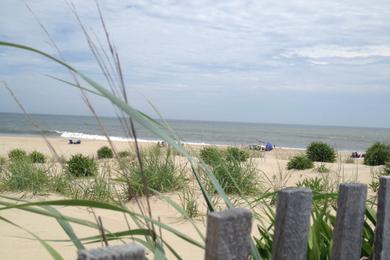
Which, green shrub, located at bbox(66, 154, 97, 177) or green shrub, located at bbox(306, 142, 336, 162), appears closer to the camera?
green shrub, located at bbox(66, 154, 97, 177)

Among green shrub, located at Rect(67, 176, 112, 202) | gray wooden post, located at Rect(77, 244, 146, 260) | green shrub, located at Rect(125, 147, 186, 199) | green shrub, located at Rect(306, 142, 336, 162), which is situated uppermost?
gray wooden post, located at Rect(77, 244, 146, 260)

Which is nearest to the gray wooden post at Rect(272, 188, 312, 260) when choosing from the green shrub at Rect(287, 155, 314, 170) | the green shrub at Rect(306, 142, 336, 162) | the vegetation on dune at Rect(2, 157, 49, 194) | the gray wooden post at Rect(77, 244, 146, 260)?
the gray wooden post at Rect(77, 244, 146, 260)

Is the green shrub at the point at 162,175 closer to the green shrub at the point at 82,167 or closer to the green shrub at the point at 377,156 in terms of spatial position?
the green shrub at the point at 82,167

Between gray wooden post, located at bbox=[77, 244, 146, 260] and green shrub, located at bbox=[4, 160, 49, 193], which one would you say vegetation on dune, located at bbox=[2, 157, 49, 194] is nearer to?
green shrub, located at bbox=[4, 160, 49, 193]

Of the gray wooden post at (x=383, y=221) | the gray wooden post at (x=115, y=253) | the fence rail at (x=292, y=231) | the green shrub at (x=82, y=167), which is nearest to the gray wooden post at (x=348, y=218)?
the fence rail at (x=292, y=231)

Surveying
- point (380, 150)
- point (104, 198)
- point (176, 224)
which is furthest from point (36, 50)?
point (380, 150)

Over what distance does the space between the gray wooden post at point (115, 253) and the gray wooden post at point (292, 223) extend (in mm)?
664

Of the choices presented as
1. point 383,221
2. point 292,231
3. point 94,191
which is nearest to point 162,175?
point 94,191

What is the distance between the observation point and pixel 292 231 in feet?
4.55

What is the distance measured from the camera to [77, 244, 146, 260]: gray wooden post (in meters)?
0.77

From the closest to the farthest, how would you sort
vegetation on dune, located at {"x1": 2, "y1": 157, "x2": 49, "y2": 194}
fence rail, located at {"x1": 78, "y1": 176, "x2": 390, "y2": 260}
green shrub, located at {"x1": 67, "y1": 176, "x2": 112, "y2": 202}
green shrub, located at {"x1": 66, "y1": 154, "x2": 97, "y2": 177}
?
fence rail, located at {"x1": 78, "y1": 176, "x2": 390, "y2": 260}, green shrub, located at {"x1": 67, "y1": 176, "x2": 112, "y2": 202}, vegetation on dune, located at {"x1": 2, "y1": 157, "x2": 49, "y2": 194}, green shrub, located at {"x1": 66, "y1": 154, "x2": 97, "y2": 177}

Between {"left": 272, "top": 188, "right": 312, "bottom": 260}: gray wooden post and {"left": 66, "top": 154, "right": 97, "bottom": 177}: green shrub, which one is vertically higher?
{"left": 272, "top": 188, "right": 312, "bottom": 260}: gray wooden post

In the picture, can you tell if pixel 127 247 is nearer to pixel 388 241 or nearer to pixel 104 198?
pixel 388 241

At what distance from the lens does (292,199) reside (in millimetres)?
1362
